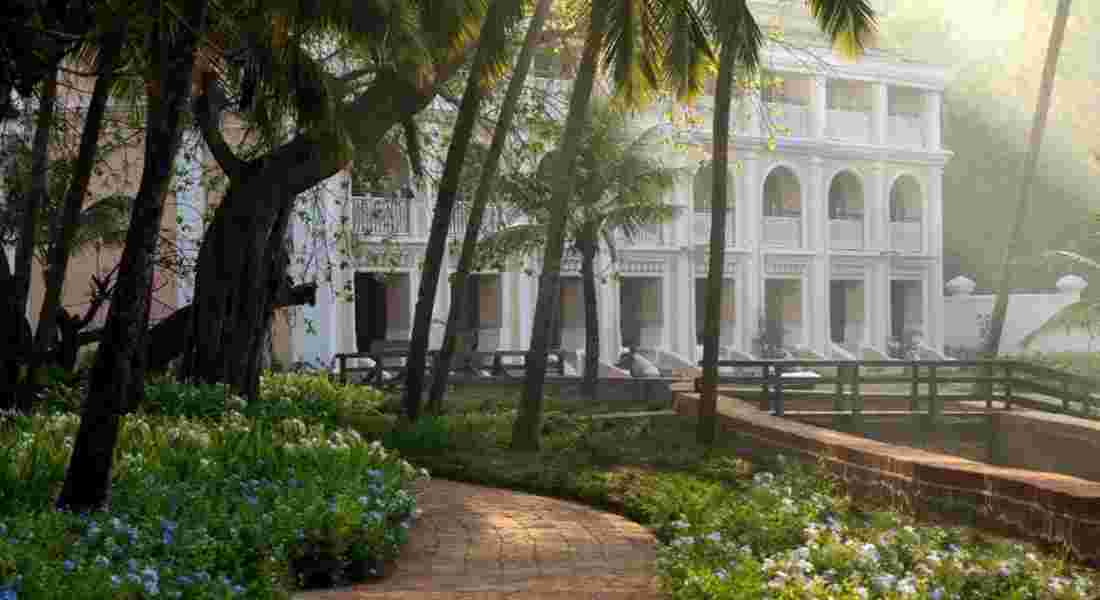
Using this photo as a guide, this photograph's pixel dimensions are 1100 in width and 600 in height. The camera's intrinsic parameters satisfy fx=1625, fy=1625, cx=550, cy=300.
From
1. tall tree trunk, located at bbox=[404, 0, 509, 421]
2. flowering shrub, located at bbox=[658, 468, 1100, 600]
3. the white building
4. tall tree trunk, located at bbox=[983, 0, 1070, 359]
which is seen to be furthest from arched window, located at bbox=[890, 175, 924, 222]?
flowering shrub, located at bbox=[658, 468, 1100, 600]

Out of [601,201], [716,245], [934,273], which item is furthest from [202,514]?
[934,273]

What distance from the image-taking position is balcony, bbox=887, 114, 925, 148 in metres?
44.3

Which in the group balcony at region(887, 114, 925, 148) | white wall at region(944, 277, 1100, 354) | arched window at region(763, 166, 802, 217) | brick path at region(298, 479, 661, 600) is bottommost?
brick path at region(298, 479, 661, 600)

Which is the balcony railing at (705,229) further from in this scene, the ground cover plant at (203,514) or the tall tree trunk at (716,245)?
the ground cover plant at (203,514)

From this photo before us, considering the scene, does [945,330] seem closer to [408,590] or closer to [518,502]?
[518,502]

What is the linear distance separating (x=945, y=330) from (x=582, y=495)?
121ft

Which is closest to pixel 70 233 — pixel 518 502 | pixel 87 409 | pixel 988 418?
pixel 518 502

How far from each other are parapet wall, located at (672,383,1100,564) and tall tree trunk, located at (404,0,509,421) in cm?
506

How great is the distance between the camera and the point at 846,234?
143 feet

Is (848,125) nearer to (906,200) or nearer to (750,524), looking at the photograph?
(906,200)

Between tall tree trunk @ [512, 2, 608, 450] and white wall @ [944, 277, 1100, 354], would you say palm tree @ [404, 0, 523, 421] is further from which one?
white wall @ [944, 277, 1100, 354]

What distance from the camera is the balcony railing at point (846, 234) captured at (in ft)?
142

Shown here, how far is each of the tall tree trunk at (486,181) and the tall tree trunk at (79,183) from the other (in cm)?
507

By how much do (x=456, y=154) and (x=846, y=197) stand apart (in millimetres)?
28652
